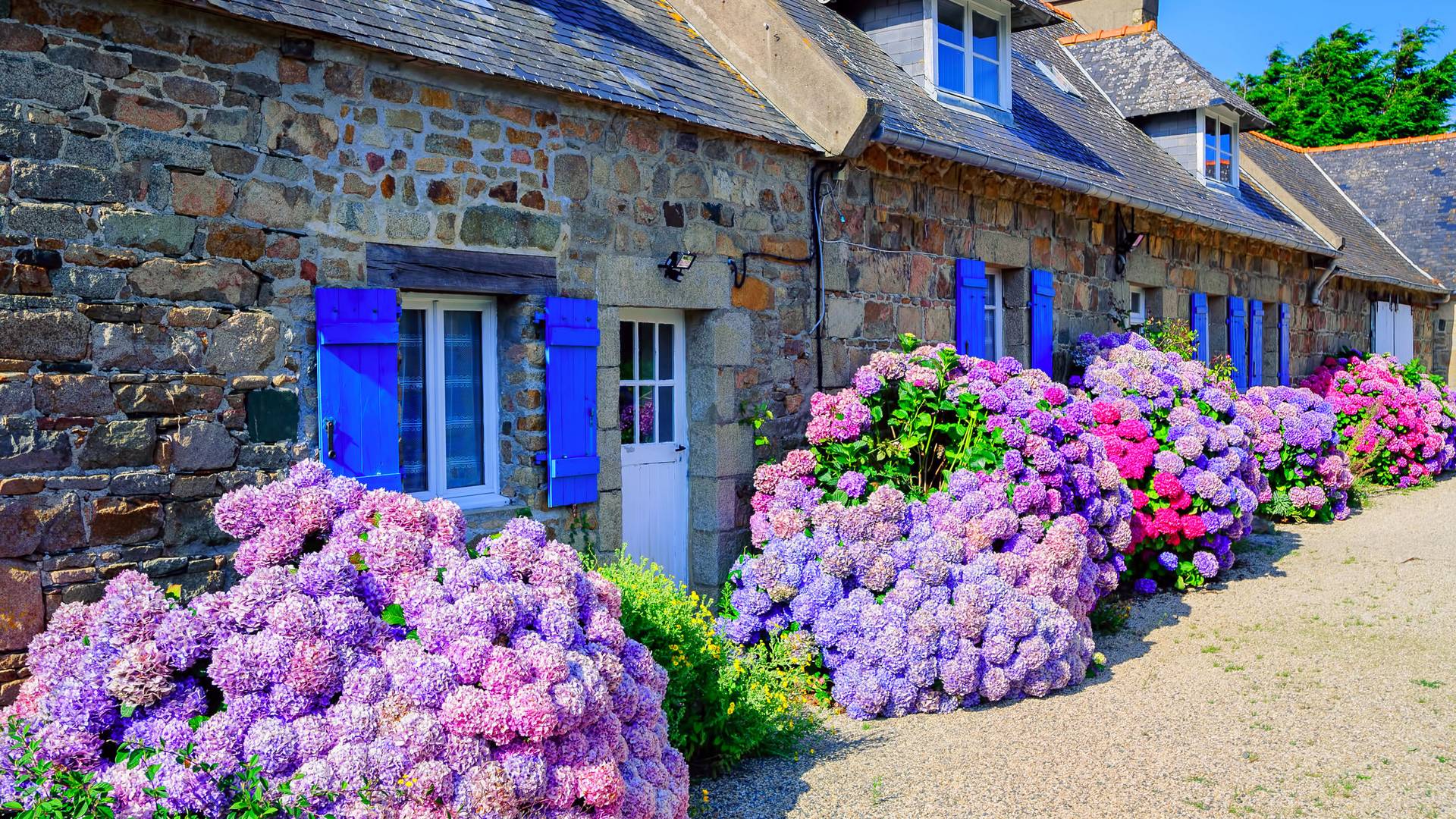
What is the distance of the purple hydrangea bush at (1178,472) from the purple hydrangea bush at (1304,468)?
1.49 m

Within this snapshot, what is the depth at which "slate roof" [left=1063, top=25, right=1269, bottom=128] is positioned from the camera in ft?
44.1

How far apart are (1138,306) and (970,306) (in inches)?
159

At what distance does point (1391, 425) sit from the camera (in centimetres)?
1408

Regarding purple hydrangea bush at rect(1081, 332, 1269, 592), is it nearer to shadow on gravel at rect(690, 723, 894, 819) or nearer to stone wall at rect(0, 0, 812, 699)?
shadow on gravel at rect(690, 723, 894, 819)

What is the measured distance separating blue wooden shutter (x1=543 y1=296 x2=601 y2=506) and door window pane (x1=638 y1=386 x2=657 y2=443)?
2.51 ft

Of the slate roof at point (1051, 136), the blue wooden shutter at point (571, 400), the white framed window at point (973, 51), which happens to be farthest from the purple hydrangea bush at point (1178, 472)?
the blue wooden shutter at point (571, 400)

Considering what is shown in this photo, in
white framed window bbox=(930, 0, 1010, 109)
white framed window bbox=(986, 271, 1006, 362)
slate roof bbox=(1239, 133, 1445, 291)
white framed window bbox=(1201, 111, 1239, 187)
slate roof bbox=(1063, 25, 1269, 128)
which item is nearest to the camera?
white framed window bbox=(930, 0, 1010, 109)

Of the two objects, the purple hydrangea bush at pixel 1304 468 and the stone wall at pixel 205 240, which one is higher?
the stone wall at pixel 205 240

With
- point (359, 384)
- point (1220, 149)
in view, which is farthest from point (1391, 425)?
point (359, 384)

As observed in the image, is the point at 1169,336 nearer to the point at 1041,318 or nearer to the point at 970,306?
the point at 1041,318

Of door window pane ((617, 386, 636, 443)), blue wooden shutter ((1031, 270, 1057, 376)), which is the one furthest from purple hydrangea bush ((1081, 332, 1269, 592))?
door window pane ((617, 386, 636, 443))

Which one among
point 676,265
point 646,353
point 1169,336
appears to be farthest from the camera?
point 1169,336

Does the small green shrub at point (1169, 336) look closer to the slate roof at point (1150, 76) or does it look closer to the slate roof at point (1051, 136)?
the slate roof at point (1051, 136)

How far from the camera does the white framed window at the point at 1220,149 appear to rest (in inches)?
543
